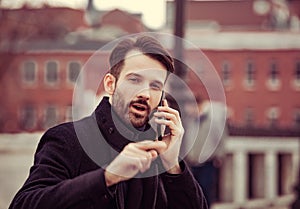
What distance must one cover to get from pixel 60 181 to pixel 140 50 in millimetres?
333

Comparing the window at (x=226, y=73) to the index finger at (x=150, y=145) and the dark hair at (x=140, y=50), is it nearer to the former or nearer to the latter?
the dark hair at (x=140, y=50)

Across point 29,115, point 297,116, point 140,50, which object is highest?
point 140,50

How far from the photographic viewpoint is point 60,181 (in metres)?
2.00

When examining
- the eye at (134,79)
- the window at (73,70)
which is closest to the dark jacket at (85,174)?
the eye at (134,79)

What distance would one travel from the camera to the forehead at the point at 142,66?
2008mm

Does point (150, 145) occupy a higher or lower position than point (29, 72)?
higher

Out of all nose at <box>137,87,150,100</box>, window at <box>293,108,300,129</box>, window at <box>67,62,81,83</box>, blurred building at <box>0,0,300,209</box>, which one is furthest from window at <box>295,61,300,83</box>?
nose at <box>137,87,150,100</box>

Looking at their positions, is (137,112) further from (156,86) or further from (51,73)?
(51,73)

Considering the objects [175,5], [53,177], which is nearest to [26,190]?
[53,177]

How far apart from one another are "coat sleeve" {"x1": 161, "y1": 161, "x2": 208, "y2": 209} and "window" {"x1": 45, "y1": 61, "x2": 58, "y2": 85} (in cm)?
6924

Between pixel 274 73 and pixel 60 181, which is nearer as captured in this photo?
pixel 60 181

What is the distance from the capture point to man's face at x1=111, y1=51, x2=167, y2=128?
193 centimetres

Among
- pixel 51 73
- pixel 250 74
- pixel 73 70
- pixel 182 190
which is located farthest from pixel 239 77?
pixel 182 190

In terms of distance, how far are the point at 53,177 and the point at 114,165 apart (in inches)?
A: 9.8
